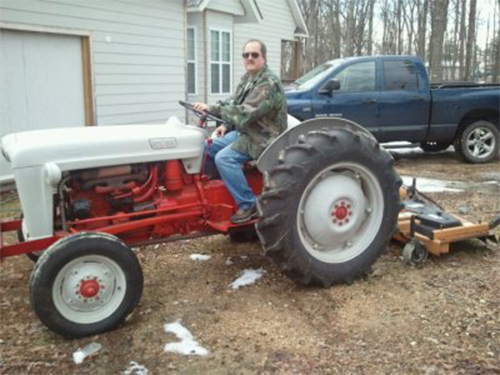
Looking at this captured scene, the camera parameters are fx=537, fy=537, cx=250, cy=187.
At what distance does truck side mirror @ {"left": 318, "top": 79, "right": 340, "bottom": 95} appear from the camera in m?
9.40

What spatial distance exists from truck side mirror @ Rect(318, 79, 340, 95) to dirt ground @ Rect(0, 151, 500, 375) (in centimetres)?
496

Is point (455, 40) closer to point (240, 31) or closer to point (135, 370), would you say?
point (240, 31)

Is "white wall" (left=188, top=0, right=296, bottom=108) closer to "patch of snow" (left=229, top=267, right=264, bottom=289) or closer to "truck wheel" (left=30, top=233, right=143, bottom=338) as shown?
"patch of snow" (left=229, top=267, right=264, bottom=289)

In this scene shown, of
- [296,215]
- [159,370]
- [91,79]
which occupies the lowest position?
[159,370]

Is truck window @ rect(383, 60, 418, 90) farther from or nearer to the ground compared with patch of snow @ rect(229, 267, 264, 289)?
farther from the ground

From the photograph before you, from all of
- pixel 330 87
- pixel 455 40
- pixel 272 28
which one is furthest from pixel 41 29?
pixel 455 40

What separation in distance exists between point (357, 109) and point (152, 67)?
4.54m

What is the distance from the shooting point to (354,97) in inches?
382

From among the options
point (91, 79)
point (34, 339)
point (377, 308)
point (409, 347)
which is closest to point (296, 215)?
point (377, 308)

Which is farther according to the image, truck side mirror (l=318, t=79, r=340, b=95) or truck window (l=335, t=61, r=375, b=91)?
truck window (l=335, t=61, r=375, b=91)

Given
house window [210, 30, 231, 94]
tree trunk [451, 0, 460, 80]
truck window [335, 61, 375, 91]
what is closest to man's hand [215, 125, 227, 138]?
truck window [335, 61, 375, 91]

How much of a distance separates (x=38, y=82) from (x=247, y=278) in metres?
6.00

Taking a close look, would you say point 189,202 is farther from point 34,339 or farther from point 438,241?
point 438,241

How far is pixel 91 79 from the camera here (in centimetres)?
968
